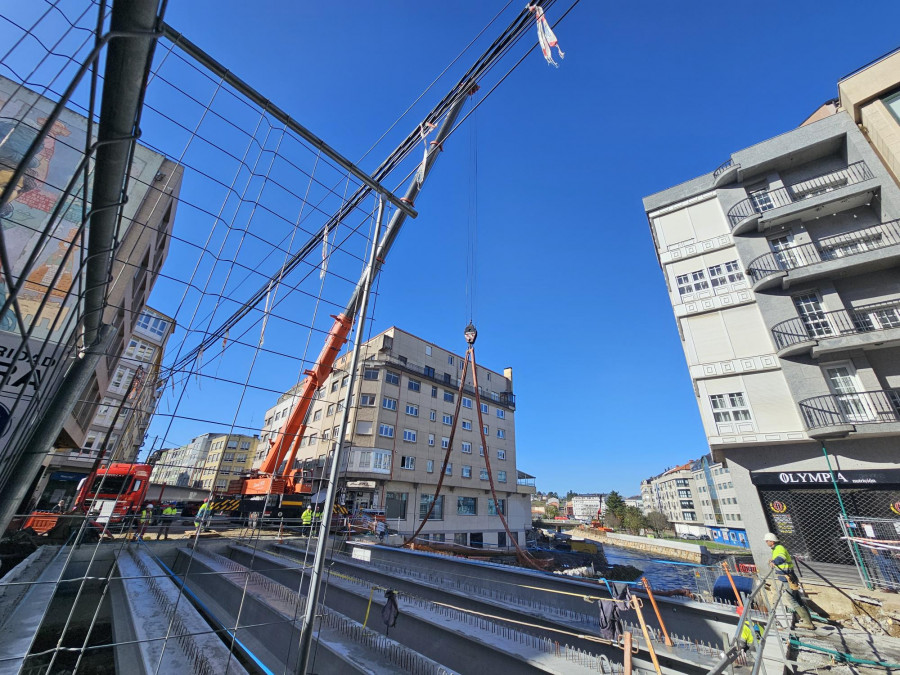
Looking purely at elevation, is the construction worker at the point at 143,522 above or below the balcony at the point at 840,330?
below

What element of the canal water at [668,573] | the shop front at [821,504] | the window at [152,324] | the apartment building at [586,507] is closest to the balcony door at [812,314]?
the shop front at [821,504]

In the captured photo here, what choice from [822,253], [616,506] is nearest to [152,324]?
[822,253]

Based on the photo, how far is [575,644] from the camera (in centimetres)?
607

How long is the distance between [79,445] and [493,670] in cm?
1692

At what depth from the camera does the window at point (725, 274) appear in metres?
15.2

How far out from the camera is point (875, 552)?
391 inches

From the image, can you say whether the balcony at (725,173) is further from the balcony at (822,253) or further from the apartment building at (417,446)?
the apartment building at (417,446)

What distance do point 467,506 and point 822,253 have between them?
1106 inches

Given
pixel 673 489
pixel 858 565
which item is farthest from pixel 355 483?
pixel 673 489

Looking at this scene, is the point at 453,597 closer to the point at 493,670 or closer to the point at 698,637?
the point at 493,670

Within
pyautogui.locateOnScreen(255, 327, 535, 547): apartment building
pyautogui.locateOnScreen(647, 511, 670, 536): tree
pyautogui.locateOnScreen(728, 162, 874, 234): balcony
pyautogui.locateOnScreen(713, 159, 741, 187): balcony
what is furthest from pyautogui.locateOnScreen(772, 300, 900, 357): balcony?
pyautogui.locateOnScreen(647, 511, 670, 536): tree

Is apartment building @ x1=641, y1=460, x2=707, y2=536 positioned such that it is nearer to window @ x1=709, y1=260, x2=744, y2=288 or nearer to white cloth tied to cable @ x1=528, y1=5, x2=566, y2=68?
window @ x1=709, y1=260, x2=744, y2=288

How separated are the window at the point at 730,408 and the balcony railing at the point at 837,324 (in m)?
2.33

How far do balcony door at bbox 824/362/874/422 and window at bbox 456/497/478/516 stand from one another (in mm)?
25096
